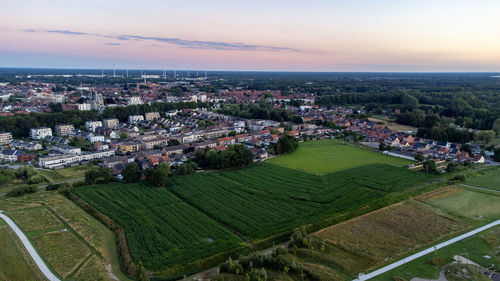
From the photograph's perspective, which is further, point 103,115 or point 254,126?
point 103,115

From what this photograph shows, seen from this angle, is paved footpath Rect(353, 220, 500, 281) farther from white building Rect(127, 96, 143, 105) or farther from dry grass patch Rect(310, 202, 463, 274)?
white building Rect(127, 96, 143, 105)

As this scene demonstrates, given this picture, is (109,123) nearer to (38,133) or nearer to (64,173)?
(38,133)

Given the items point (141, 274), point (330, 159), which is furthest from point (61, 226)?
point (330, 159)

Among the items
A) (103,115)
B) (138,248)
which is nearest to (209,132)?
(103,115)

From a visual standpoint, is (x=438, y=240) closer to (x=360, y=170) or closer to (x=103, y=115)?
(x=360, y=170)

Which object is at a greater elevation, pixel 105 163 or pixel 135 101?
pixel 135 101

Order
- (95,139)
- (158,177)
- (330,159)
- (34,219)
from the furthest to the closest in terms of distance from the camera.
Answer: (95,139)
(330,159)
(158,177)
(34,219)
